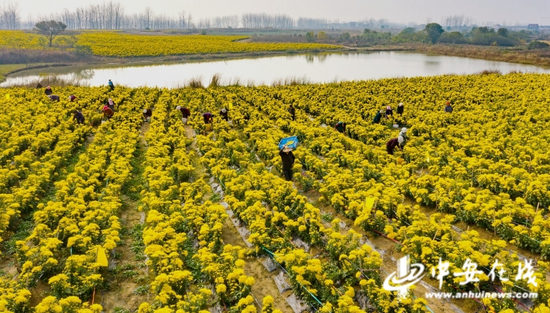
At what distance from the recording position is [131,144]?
1352 cm

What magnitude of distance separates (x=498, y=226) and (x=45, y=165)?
11.5 metres

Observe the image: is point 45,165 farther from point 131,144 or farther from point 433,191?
point 433,191

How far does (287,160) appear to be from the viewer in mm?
11195

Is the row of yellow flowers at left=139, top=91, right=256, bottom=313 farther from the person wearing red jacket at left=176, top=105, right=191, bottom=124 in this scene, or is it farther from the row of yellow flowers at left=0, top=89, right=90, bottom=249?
the person wearing red jacket at left=176, top=105, right=191, bottom=124

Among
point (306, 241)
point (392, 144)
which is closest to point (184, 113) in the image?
point (392, 144)

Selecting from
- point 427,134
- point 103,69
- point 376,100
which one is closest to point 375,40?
point 103,69

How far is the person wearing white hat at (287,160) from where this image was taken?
1112 centimetres

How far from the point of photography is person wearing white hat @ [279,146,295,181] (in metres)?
11.1
